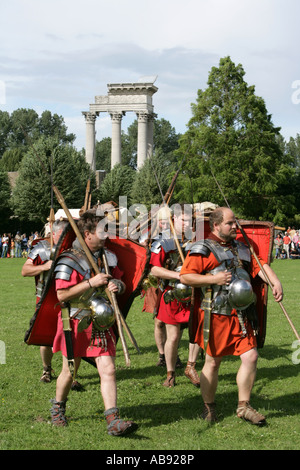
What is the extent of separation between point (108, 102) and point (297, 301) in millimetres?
56946

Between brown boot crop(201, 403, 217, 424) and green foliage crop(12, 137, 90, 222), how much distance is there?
37.3 m

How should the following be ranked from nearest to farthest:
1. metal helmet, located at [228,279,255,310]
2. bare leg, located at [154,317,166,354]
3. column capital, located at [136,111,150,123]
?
1. metal helmet, located at [228,279,255,310]
2. bare leg, located at [154,317,166,354]
3. column capital, located at [136,111,150,123]

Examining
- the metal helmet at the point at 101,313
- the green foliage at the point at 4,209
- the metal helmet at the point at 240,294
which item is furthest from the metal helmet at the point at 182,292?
the green foliage at the point at 4,209

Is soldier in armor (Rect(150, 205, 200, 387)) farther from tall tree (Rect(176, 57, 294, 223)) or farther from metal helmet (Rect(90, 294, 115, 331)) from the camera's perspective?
tall tree (Rect(176, 57, 294, 223))

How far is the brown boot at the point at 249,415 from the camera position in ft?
17.9

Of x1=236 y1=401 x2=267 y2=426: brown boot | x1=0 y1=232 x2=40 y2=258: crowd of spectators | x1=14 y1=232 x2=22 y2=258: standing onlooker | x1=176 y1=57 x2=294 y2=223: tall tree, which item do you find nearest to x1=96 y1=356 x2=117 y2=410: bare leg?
x1=236 y1=401 x2=267 y2=426: brown boot

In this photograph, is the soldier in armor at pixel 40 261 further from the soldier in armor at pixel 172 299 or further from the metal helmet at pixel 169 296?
the metal helmet at pixel 169 296

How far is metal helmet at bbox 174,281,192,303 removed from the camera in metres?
6.90

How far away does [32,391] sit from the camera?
6793mm

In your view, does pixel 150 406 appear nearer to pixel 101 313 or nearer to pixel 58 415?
pixel 58 415

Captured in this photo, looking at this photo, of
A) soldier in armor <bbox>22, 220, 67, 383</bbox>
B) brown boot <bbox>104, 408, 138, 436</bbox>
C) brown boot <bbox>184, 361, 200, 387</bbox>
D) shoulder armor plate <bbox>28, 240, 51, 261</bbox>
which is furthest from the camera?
brown boot <bbox>184, 361, 200, 387</bbox>
